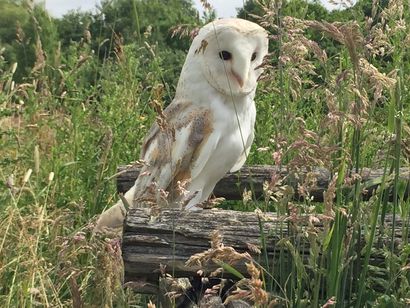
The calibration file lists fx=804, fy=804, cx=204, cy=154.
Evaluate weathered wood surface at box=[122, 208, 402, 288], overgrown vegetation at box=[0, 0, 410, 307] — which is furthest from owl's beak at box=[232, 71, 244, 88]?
weathered wood surface at box=[122, 208, 402, 288]

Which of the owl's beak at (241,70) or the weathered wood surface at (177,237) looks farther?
the owl's beak at (241,70)

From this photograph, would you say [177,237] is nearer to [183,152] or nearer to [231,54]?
[183,152]

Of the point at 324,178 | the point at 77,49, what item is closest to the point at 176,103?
the point at 324,178

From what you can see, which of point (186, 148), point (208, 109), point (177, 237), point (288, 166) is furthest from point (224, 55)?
point (288, 166)

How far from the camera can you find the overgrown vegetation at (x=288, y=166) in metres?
1.55

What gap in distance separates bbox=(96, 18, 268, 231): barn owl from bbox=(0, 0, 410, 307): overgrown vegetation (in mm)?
105

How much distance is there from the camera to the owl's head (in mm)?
2668

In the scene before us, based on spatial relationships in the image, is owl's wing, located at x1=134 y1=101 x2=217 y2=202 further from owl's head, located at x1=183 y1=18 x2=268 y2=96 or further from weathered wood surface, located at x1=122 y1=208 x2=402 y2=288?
weathered wood surface, located at x1=122 y1=208 x2=402 y2=288

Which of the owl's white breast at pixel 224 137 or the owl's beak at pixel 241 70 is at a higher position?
the owl's beak at pixel 241 70

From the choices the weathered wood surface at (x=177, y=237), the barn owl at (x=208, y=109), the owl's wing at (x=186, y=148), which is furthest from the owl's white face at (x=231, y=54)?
the weathered wood surface at (x=177, y=237)

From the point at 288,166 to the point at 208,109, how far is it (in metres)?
1.18

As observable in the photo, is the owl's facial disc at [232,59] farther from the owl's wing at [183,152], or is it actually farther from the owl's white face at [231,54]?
the owl's wing at [183,152]

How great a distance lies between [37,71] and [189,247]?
6.97ft

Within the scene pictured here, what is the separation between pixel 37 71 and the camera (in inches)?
159
